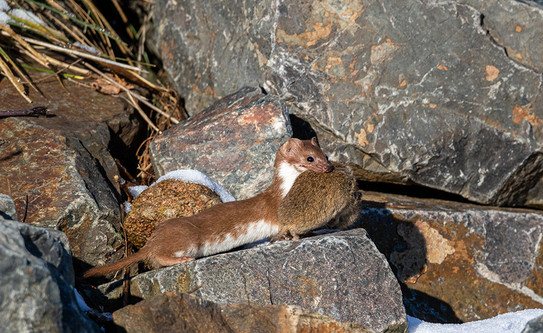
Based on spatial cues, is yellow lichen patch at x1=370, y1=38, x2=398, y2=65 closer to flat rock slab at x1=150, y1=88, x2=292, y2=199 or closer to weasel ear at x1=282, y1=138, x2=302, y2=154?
flat rock slab at x1=150, y1=88, x2=292, y2=199

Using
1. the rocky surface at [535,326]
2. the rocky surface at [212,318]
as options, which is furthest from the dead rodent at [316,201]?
the rocky surface at [535,326]

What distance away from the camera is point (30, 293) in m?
2.86

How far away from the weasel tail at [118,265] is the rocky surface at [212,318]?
98 centimetres

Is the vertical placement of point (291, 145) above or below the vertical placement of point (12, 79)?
below

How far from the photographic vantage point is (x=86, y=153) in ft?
18.9

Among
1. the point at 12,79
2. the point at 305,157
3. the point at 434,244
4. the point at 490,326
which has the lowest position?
the point at 434,244

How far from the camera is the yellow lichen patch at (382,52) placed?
5.94 metres

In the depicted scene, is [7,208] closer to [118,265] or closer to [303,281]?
[118,265]

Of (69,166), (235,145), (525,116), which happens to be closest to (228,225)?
(235,145)

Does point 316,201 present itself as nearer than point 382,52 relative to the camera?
Yes

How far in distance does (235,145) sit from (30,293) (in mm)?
3154

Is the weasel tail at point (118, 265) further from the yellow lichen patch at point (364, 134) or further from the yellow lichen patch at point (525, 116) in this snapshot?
the yellow lichen patch at point (525, 116)

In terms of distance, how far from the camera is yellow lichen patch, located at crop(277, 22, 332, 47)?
603 centimetres


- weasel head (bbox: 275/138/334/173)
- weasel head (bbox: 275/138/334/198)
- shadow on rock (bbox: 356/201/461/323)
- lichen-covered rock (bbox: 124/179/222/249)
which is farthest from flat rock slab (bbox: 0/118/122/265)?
shadow on rock (bbox: 356/201/461/323)
